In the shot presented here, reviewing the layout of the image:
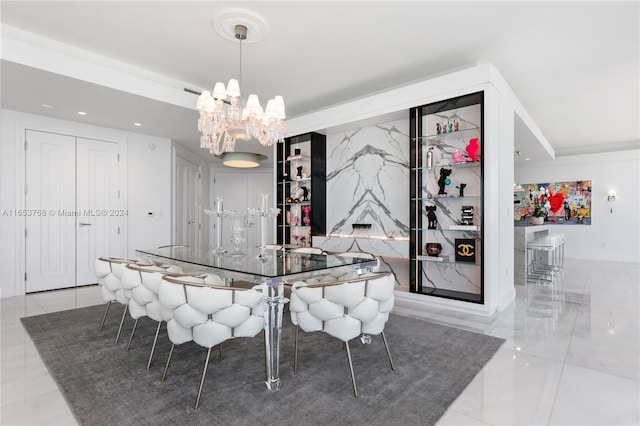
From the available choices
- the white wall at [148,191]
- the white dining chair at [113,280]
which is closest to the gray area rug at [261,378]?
the white dining chair at [113,280]

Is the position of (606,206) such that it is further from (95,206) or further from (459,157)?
(95,206)

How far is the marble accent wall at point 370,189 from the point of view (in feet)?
15.7

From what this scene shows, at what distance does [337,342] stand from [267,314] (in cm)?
100

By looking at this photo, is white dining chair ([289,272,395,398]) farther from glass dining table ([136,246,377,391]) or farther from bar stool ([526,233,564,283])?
bar stool ([526,233,564,283])

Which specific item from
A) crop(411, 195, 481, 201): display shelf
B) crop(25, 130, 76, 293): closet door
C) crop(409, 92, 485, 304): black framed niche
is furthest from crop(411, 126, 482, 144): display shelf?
crop(25, 130, 76, 293): closet door

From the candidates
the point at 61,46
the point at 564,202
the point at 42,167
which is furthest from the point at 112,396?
the point at 564,202

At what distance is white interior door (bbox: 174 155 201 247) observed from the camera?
7.07 m

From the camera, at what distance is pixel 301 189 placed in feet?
19.1

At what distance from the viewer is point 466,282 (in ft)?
13.7

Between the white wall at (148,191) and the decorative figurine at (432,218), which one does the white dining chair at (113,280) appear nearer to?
the white wall at (148,191)

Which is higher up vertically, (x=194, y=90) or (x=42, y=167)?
(x=194, y=90)

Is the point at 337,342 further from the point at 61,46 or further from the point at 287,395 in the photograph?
the point at 61,46

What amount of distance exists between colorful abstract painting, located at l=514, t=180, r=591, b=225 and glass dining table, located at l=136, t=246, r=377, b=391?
8.33 metres

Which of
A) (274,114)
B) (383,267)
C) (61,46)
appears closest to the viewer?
(274,114)
